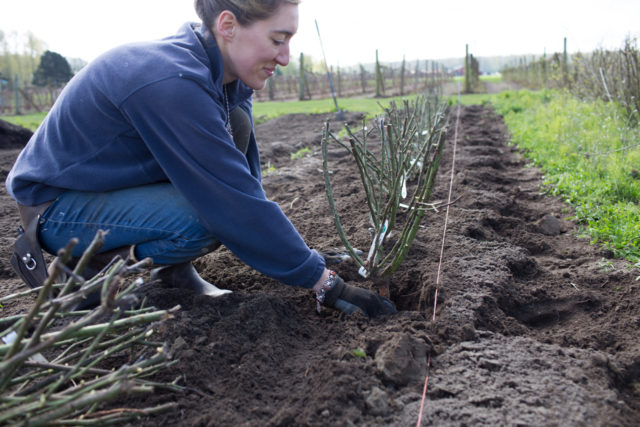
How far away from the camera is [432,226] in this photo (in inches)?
116

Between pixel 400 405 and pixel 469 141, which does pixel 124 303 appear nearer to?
pixel 400 405

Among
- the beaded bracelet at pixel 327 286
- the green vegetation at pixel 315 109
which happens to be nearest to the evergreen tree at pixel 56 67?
the green vegetation at pixel 315 109

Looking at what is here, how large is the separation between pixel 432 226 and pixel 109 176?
6.11 ft

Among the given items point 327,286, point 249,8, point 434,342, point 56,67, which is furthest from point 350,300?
point 56,67

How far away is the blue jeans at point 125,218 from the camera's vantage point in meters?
1.92

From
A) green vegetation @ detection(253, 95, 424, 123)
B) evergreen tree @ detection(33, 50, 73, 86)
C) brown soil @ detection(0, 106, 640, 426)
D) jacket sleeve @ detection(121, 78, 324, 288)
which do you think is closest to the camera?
brown soil @ detection(0, 106, 640, 426)

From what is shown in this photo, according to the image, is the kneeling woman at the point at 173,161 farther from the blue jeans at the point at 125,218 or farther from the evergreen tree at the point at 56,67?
the evergreen tree at the point at 56,67

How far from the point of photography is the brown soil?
4.41 ft

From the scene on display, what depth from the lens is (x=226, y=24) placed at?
5.72 ft

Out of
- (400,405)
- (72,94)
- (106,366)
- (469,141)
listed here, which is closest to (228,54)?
(72,94)

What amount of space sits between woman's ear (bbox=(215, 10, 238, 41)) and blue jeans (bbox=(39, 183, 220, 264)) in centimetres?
64

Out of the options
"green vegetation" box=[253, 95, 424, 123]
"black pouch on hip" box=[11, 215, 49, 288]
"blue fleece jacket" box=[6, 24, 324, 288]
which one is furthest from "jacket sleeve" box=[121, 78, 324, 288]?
"green vegetation" box=[253, 95, 424, 123]

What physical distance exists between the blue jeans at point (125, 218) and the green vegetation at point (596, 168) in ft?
7.13

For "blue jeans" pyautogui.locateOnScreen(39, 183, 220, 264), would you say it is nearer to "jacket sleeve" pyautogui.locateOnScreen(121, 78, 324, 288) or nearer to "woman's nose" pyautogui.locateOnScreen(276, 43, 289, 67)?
"jacket sleeve" pyautogui.locateOnScreen(121, 78, 324, 288)
